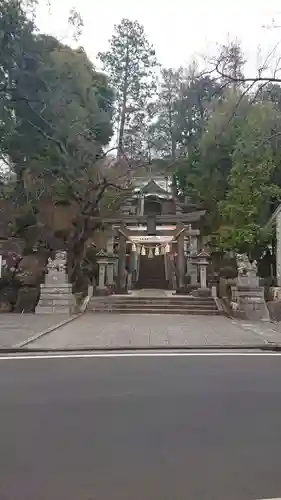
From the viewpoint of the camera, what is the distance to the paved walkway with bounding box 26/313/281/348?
11366 millimetres

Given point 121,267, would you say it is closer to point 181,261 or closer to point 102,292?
point 181,261

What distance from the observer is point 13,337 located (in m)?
11.9

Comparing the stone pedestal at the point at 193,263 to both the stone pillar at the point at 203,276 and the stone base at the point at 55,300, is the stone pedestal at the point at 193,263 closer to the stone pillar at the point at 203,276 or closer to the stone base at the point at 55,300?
the stone pillar at the point at 203,276

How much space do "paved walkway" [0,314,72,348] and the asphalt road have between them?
4167 millimetres

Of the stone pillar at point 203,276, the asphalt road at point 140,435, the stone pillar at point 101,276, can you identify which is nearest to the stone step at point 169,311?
the stone pillar at point 203,276

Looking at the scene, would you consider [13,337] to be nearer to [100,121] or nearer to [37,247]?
[37,247]

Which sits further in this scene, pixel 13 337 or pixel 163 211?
pixel 163 211

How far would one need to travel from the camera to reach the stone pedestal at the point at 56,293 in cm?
1897

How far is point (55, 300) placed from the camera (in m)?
19.0

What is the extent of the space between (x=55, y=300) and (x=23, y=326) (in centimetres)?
470

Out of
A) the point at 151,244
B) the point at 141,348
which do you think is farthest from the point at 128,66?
the point at 141,348

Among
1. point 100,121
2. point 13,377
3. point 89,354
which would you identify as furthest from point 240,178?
point 13,377

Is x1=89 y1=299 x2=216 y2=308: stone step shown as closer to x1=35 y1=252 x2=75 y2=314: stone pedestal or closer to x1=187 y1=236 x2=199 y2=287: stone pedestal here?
x1=35 y1=252 x2=75 y2=314: stone pedestal

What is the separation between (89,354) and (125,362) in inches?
55.0
